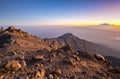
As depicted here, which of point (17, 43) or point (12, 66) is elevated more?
point (12, 66)

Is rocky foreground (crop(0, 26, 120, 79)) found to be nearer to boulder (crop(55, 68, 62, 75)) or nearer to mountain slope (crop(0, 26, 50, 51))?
boulder (crop(55, 68, 62, 75))

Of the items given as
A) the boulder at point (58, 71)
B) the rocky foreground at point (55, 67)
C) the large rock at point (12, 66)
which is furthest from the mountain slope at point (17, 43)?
the boulder at point (58, 71)

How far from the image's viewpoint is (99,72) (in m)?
20.9

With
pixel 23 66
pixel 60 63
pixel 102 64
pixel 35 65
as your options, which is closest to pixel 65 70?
pixel 60 63

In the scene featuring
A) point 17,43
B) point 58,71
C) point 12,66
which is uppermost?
point 12,66

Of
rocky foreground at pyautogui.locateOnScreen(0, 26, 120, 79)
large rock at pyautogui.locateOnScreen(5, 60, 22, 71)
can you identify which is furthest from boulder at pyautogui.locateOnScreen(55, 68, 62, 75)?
large rock at pyautogui.locateOnScreen(5, 60, 22, 71)

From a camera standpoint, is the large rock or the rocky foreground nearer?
the rocky foreground

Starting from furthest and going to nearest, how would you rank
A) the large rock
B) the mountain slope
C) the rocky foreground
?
1. the mountain slope
2. the large rock
3. the rocky foreground

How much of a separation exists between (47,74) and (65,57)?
18.5ft

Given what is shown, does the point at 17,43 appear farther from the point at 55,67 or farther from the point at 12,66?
the point at 12,66

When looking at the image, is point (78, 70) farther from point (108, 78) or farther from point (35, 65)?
point (35, 65)

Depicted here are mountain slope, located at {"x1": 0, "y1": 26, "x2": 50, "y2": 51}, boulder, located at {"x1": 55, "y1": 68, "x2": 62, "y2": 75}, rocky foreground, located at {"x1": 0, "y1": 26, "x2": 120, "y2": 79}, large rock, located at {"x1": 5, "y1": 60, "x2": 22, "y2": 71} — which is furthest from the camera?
mountain slope, located at {"x1": 0, "y1": 26, "x2": 50, "y2": 51}

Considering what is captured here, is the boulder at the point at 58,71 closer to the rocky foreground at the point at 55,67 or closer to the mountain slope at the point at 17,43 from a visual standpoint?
the rocky foreground at the point at 55,67

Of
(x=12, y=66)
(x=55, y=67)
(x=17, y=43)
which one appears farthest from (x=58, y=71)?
(x=17, y=43)
